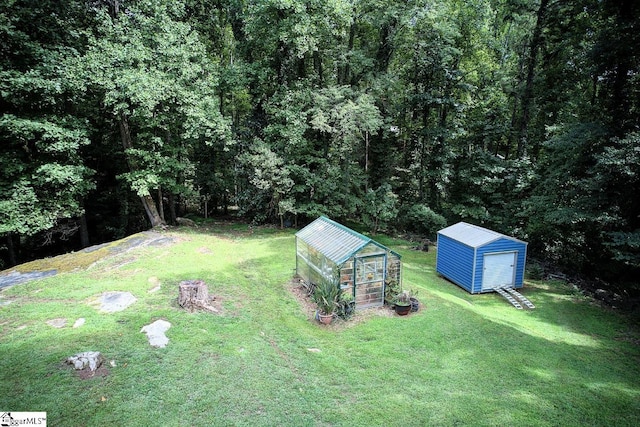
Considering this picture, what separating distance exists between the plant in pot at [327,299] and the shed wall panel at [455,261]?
6.01 m

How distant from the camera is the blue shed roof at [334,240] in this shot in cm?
1093

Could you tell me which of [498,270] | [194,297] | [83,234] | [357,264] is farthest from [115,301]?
[498,270]

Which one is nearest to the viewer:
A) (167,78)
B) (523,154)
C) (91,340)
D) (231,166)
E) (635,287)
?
(91,340)

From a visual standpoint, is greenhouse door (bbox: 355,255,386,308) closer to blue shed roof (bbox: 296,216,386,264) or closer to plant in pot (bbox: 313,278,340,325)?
blue shed roof (bbox: 296,216,386,264)

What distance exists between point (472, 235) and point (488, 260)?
121 cm

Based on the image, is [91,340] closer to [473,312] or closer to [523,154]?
[473,312]

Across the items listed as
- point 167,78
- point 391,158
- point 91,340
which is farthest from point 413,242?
point 91,340

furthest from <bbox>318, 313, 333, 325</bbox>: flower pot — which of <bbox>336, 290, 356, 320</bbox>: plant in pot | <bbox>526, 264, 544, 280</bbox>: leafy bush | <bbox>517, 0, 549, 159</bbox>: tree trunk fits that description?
<bbox>517, 0, 549, 159</bbox>: tree trunk

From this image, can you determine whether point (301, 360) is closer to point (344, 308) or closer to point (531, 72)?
point (344, 308)

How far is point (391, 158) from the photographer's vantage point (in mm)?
24656

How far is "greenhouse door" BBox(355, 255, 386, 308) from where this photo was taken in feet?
36.2

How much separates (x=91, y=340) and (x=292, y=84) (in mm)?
17140

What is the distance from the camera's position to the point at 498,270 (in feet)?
44.4

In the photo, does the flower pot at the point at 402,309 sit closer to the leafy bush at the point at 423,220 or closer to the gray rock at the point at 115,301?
the gray rock at the point at 115,301
